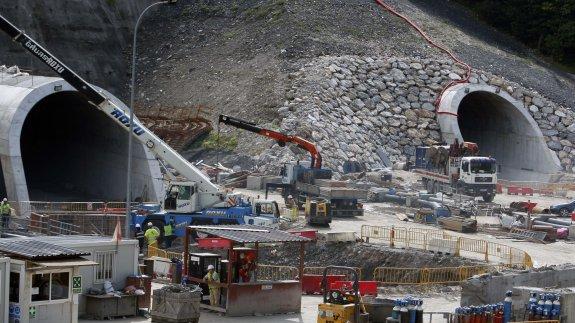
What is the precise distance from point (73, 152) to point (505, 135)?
91.3 feet

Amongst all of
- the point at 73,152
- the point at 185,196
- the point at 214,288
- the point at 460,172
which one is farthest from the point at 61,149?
the point at 214,288

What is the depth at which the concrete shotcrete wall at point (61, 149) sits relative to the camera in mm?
54406

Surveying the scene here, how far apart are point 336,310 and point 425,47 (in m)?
51.5

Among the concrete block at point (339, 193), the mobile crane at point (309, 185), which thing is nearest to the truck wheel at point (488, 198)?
the mobile crane at point (309, 185)

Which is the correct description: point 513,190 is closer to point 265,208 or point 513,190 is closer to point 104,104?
point 265,208

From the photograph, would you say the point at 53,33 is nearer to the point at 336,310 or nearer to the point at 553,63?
the point at 553,63

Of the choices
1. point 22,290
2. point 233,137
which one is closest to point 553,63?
point 233,137

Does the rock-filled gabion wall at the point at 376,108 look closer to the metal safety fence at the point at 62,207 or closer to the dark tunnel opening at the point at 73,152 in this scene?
the dark tunnel opening at the point at 73,152

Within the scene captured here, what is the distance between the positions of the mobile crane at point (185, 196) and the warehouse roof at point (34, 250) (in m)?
17.9

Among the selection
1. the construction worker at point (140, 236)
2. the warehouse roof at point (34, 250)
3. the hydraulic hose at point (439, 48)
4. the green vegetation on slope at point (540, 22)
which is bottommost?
the construction worker at point (140, 236)

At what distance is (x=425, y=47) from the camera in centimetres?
8288

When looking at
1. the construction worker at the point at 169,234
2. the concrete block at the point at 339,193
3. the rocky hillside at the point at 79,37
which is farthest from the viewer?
the rocky hillside at the point at 79,37

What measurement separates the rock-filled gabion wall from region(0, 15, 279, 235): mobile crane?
587 inches

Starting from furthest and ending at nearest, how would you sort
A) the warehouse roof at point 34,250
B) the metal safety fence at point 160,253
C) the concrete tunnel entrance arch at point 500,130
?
the concrete tunnel entrance arch at point 500,130
the metal safety fence at point 160,253
the warehouse roof at point 34,250
